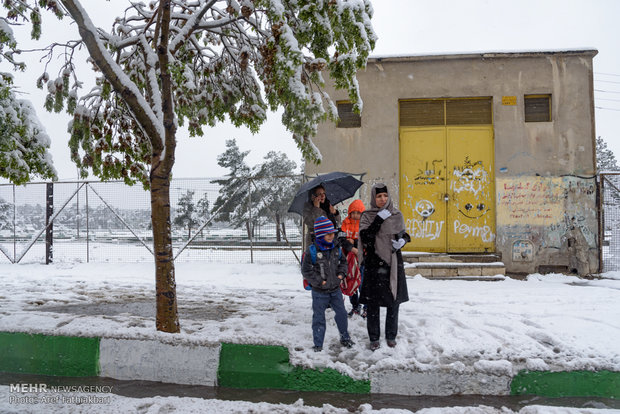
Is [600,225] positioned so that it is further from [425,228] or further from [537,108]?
[425,228]

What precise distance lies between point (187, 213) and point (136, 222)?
152 cm

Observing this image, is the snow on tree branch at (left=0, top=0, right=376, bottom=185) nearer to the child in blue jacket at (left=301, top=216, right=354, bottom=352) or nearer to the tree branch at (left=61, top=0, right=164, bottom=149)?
the tree branch at (left=61, top=0, right=164, bottom=149)

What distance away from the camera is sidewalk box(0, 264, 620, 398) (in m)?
3.92

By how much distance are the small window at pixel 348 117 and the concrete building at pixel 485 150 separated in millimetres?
24

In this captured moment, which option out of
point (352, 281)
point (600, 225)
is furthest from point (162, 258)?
point (600, 225)

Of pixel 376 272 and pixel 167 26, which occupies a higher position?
pixel 167 26

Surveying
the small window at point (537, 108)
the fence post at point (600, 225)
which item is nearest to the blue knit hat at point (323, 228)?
the small window at point (537, 108)

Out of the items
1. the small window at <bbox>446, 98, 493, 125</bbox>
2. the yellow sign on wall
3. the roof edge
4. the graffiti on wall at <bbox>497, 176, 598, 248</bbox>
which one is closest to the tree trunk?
the roof edge

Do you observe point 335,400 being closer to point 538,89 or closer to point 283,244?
point 283,244

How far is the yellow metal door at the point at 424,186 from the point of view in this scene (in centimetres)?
959

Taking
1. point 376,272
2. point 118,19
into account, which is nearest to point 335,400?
point 376,272

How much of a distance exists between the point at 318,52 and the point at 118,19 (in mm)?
3648

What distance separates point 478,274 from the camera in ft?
29.2

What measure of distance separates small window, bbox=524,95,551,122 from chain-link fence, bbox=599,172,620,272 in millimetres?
1806
